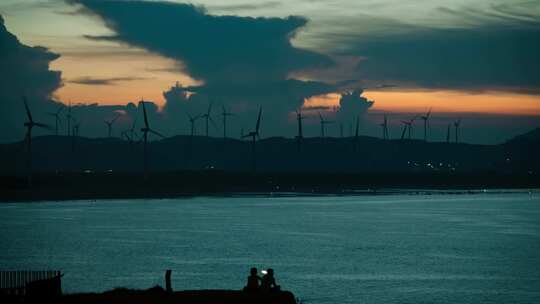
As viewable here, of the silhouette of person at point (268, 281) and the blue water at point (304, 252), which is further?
the blue water at point (304, 252)

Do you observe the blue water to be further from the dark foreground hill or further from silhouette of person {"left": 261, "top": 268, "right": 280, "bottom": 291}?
silhouette of person {"left": 261, "top": 268, "right": 280, "bottom": 291}

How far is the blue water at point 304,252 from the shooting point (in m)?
75.6

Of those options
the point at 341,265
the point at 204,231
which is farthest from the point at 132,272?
the point at 204,231

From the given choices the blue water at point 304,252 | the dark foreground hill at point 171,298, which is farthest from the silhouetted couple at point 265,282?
the blue water at point 304,252

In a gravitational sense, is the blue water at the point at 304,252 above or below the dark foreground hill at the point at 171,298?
below

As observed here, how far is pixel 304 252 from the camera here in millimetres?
103750

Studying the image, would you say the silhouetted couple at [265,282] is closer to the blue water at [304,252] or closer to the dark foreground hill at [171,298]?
the dark foreground hill at [171,298]

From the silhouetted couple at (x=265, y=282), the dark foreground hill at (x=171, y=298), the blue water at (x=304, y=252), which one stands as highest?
the silhouetted couple at (x=265, y=282)

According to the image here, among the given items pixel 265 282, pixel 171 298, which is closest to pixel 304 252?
pixel 171 298

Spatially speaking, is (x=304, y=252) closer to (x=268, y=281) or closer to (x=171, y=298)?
(x=171, y=298)

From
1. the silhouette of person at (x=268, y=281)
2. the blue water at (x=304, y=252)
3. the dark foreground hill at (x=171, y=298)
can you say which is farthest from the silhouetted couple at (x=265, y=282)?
the blue water at (x=304, y=252)

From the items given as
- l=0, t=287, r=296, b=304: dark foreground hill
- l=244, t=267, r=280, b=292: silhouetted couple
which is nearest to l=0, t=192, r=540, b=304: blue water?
l=0, t=287, r=296, b=304: dark foreground hill

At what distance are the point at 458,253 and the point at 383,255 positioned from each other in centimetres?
1027

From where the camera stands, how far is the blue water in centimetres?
7562
